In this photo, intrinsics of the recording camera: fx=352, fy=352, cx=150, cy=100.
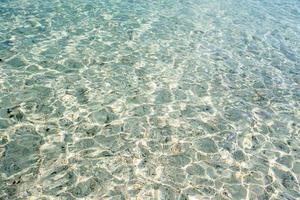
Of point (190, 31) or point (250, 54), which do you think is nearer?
point (250, 54)

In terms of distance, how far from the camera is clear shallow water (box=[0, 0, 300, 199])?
9.53 meters

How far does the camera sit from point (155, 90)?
13508 millimetres

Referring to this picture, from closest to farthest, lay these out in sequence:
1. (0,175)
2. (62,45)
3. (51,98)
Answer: (0,175)
(51,98)
(62,45)

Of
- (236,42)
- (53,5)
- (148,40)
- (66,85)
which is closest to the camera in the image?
(66,85)

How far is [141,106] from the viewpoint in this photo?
40.9 feet

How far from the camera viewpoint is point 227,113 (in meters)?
12.8

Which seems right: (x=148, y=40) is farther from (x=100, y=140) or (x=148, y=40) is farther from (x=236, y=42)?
(x=100, y=140)

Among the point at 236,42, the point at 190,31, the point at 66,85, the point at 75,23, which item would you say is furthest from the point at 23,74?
the point at 236,42

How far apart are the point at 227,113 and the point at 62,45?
795cm

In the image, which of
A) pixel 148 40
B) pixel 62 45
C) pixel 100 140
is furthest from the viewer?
pixel 148 40

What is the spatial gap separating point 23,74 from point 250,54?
10.8 metres

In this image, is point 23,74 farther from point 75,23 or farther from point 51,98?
point 75,23

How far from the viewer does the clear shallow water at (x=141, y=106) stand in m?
9.53

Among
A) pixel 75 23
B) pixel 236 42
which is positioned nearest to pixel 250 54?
pixel 236 42
